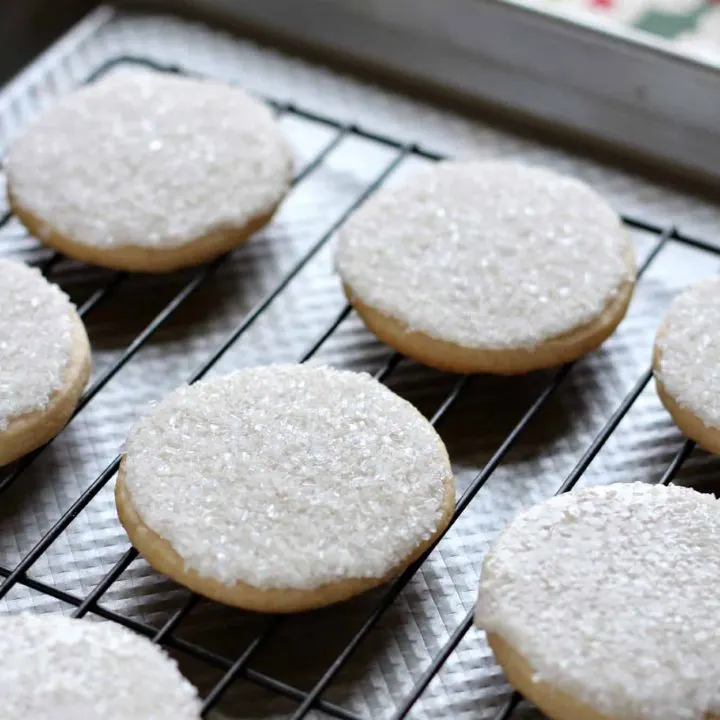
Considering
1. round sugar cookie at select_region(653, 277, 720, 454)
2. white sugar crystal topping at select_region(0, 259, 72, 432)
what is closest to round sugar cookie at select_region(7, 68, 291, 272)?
white sugar crystal topping at select_region(0, 259, 72, 432)

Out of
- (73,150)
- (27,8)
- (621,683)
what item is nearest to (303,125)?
(73,150)

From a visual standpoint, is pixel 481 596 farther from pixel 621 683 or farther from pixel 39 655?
pixel 39 655

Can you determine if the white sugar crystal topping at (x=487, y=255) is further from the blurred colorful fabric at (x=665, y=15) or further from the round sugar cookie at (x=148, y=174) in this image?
the blurred colorful fabric at (x=665, y=15)

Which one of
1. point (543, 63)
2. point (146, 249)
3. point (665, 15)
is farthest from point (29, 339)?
point (665, 15)

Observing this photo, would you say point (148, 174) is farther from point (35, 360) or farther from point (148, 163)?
point (35, 360)

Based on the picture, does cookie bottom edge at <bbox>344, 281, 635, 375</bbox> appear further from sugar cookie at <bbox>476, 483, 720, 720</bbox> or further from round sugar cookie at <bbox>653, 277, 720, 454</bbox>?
sugar cookie at <bbox>476, 483, 720, 720</bbox>

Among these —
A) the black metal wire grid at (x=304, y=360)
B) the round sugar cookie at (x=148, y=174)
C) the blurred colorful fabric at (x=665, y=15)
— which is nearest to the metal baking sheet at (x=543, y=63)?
the blurred colorful fabric at (x=665, y=15)
